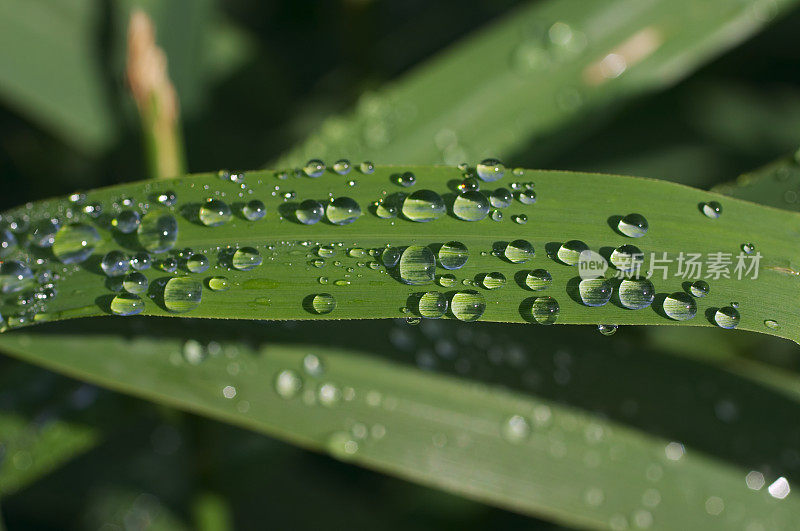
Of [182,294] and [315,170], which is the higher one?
[315,170]

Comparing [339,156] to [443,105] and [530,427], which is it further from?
[530,427]

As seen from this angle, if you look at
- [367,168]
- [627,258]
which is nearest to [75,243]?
[367,168]

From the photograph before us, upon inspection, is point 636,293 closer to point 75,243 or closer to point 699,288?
point 699,288

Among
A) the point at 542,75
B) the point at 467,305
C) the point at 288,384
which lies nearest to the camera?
the point at 467,305

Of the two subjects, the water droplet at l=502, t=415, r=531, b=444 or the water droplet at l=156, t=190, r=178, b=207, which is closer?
the water droplet at l=156, t=190, r=178, b=207

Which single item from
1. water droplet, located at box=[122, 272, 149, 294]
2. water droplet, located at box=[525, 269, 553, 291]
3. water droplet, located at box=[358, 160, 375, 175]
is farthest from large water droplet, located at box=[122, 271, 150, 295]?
water droplet, located at box=[525, 269, 553, 291]

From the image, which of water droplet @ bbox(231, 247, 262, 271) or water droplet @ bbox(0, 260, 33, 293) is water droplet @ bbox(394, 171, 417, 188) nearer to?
water droplet @ bbox(231, 247, 262, 271)

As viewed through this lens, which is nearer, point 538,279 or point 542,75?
point 538,279
